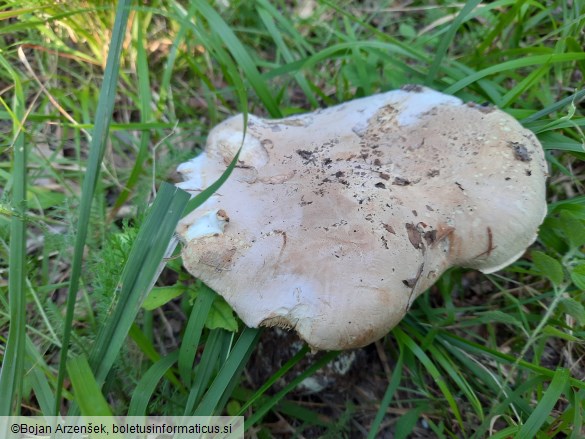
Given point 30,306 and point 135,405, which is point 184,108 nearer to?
point 30,306

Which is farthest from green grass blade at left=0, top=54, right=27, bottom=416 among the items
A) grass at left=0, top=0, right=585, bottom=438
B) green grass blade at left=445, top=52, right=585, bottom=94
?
green grass blade at left=445, top=52, right=585, bottom=94

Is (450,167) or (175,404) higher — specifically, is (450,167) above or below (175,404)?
above

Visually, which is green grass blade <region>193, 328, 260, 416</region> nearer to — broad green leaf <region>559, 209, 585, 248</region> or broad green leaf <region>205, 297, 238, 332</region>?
broad green leaf <region>205, 297, 238, 332</region>

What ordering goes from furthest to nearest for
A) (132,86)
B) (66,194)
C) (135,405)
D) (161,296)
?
(132,86) → (66,194) → (161,296) → (135,405)

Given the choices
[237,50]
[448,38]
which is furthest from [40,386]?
[448,38]

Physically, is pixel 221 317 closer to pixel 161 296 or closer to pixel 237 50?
pixel 161 296

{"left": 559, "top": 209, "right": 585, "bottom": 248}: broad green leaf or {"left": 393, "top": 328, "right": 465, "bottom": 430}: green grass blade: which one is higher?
{"left": 559, "top": 209, "right": 585, "bottom": 248}: broad green leaf

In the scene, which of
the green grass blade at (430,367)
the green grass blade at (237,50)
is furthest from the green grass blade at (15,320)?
the green grass blade at (430,367)

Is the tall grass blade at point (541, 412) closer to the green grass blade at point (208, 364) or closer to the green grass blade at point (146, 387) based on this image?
the green grass blade at point (208, 364)

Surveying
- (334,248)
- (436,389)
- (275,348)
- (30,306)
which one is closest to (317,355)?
(275,348)
